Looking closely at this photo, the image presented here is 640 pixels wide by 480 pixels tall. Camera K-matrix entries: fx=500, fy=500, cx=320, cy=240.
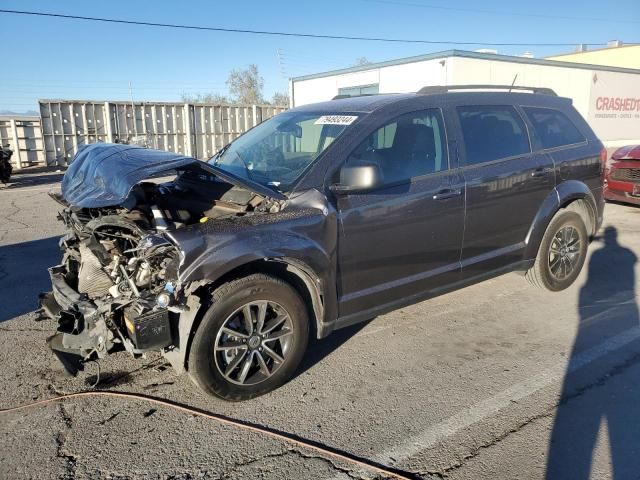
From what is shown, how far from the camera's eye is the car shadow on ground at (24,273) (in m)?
4.84

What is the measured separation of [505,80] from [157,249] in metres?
14.1

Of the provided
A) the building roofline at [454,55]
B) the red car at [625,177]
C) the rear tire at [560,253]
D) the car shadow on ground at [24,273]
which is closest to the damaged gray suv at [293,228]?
the rear tire at [560,253]

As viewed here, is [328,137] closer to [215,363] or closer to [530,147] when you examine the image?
[215,363]

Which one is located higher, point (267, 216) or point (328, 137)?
point (328, 137)

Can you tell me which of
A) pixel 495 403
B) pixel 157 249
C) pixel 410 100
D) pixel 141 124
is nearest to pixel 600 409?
pixel 495 403

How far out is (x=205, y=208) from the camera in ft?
12.5

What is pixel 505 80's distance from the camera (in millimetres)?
14633

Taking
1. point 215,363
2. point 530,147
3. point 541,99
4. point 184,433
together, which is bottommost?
point 184,433

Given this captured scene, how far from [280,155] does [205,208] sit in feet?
2.40

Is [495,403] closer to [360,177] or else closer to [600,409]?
[600,409]

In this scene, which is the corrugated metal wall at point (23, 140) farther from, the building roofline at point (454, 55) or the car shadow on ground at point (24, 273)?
the car shadow on ground at point (24, 273)

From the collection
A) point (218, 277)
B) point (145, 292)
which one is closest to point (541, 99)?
point (218, 277)

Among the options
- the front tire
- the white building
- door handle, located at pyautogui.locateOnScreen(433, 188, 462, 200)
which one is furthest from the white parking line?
the white building

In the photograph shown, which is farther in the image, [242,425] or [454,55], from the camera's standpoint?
[454,55]
